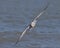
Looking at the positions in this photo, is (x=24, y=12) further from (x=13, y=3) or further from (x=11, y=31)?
(x=11, y=31)

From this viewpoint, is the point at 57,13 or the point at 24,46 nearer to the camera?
the point at 24,46

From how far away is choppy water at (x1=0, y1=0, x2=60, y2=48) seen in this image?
1076 centimetres

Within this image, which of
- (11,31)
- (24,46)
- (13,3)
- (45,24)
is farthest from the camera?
(13,3)

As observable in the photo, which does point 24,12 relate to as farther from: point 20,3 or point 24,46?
point 24,46

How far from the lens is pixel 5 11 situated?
47.9 feet

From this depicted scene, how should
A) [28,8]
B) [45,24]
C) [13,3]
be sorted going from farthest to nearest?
[13,3] → [28,8] → [45,24]

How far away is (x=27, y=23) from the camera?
1253cm

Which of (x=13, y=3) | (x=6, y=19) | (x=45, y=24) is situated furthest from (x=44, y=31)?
(x=13, y=3)

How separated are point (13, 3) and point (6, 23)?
3.37 metres

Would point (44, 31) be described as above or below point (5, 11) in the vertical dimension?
below

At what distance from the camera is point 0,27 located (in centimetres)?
1192

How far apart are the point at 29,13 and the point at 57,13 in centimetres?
93

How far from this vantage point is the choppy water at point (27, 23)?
35.3ft

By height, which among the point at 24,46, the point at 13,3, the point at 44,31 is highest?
the point at 13,3
